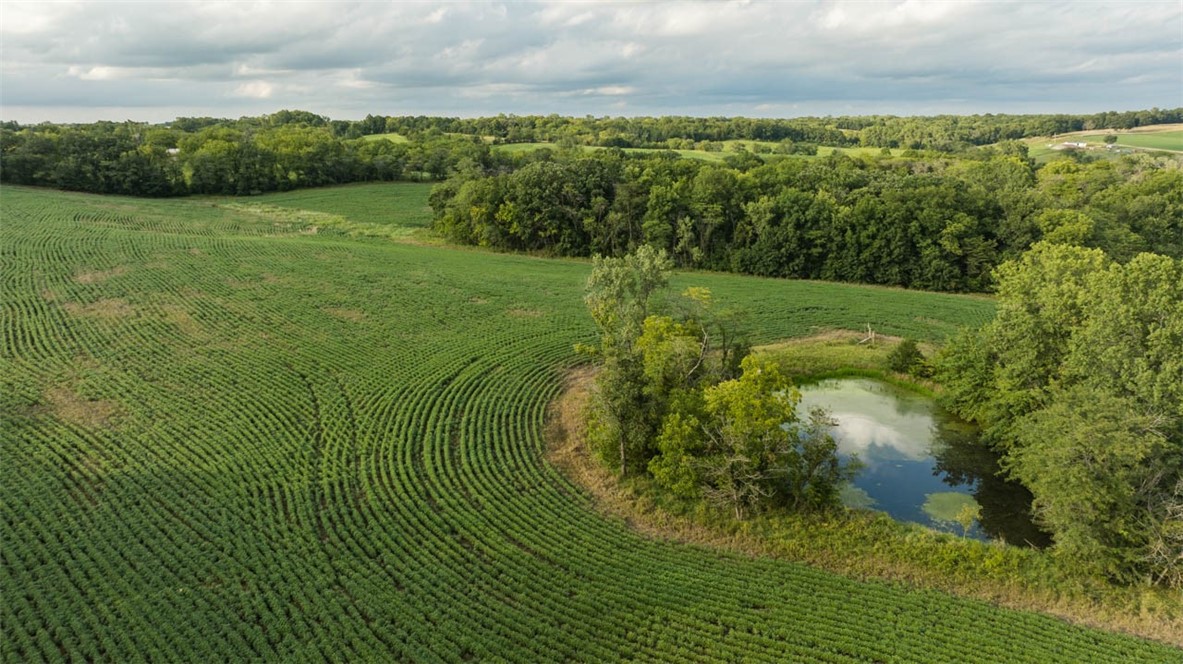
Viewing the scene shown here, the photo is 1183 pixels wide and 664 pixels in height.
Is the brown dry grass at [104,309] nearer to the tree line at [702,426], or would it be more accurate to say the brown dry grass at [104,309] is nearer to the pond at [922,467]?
the tree line at [702,426]

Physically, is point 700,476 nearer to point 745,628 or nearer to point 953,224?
point 745,628

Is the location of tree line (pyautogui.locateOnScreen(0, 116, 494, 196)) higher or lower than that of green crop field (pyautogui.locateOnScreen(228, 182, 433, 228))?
higher

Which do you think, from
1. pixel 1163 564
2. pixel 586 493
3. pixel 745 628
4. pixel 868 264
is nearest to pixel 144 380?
pixel 586 493

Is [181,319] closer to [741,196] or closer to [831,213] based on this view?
[741,196]

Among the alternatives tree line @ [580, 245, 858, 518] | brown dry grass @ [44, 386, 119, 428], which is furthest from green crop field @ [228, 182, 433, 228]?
tree line @ [580, 245, 858, 518]

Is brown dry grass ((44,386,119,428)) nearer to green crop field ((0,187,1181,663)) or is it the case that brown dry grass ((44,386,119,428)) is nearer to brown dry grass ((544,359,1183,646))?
green crop field ((0,187,1181,663))

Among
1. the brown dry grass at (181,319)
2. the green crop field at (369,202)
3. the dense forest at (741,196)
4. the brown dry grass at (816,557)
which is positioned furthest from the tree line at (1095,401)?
the green crop field at (369,202)
